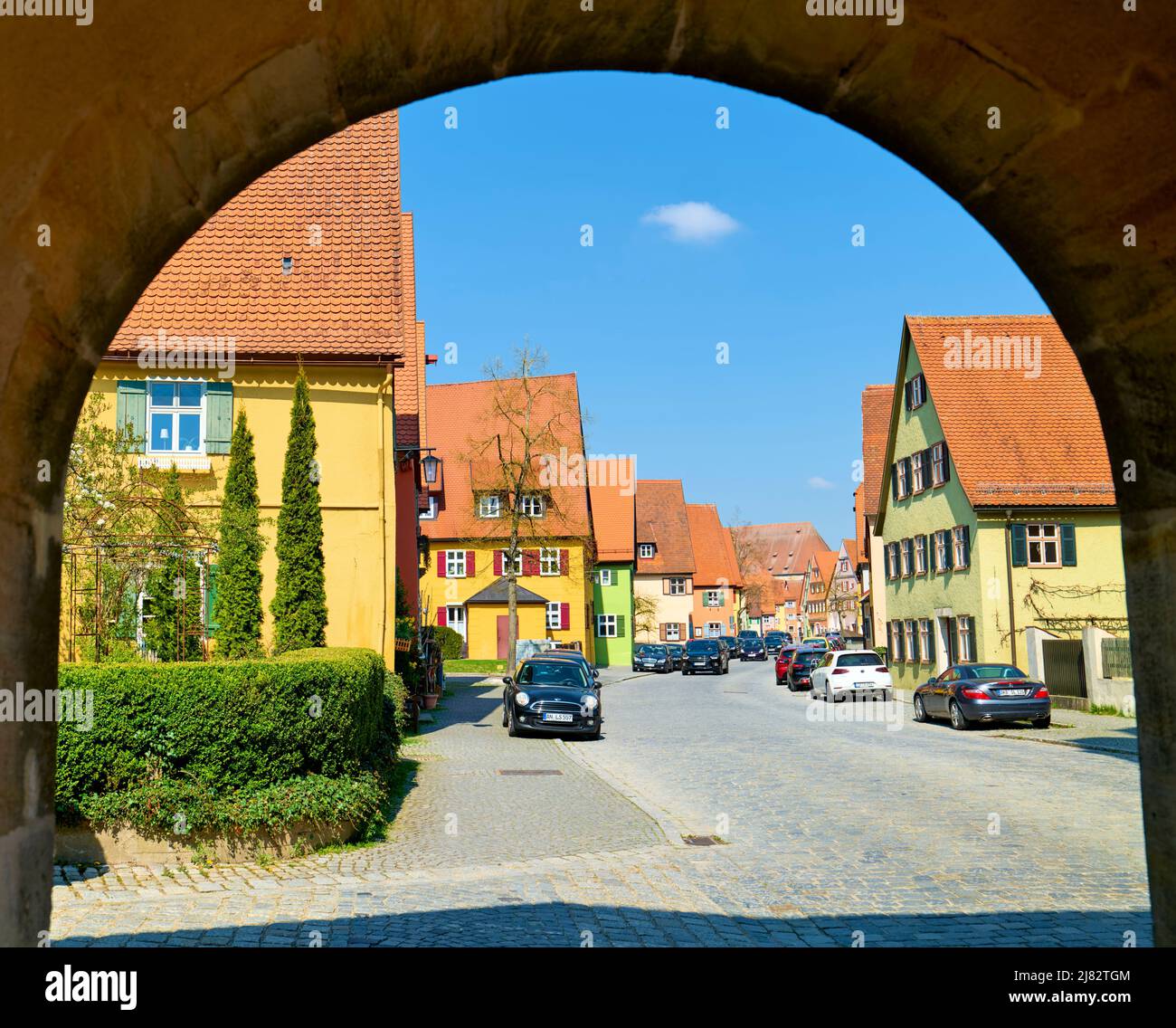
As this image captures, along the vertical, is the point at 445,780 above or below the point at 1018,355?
below

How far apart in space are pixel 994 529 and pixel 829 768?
20.1 meters

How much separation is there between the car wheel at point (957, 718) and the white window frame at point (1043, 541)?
37.8ft

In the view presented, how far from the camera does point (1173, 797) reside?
3314mm

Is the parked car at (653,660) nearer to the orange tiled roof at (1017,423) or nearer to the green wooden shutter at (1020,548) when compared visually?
the orange tiled roof at (1017,423)

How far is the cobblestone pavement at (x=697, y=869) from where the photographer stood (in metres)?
7.30

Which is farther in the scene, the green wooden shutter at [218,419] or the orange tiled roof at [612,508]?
the orange tiled roof at [612,508]

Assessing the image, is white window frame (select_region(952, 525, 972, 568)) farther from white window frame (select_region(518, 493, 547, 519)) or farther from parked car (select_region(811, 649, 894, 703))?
white window frame (select_region(518, 493, 547, 519))

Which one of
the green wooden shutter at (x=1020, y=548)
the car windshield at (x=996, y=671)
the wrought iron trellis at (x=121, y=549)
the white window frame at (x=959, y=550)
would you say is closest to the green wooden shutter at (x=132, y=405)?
the wrought iron trellis at (x=121, y=549)

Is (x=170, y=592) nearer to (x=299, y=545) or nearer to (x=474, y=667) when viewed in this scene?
(x=299, y=545)

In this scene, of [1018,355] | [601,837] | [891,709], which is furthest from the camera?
[1018,355]

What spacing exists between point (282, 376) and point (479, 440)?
137 feet

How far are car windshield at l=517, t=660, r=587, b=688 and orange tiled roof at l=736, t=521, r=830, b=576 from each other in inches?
5618

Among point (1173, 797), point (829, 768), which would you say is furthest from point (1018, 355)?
point (1173, 797)

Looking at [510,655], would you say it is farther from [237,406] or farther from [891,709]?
[237,406]
